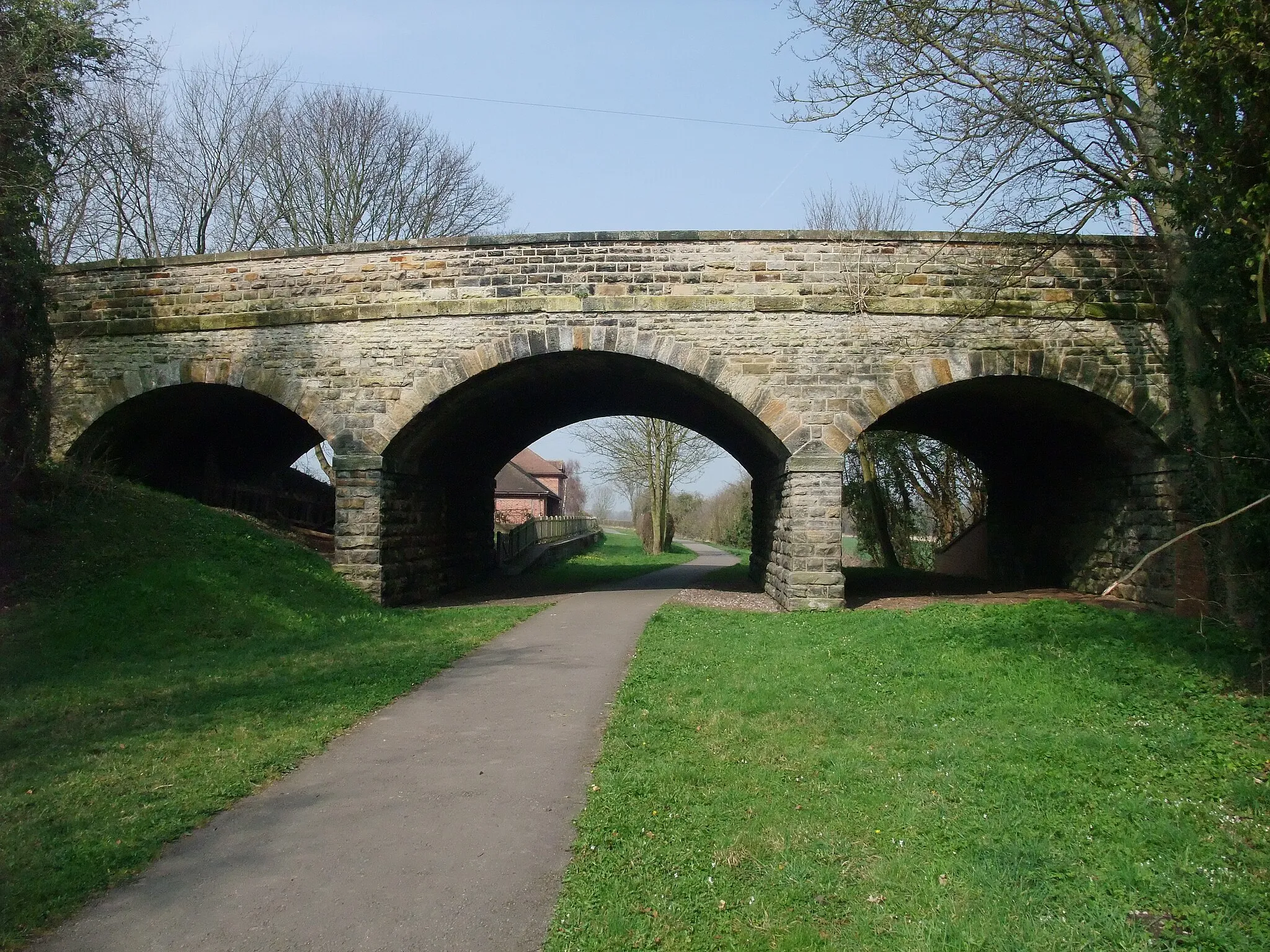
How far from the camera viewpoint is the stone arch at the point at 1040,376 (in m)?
11.1

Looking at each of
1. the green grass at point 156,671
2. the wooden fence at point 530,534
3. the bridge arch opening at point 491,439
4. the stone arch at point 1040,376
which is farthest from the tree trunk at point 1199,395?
the wooden fence at point 530,534

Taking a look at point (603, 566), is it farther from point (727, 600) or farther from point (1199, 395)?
point (1199, 395)

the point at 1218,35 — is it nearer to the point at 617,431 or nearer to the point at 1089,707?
the point at 1089,707

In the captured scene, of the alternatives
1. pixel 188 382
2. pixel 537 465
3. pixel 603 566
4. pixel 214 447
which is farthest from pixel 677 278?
pixel 537 465

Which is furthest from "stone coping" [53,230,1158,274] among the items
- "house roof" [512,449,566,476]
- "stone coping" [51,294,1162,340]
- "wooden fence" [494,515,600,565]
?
"house roof" [512,449,566,476]

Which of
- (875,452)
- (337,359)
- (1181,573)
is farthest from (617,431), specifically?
(1181,573)

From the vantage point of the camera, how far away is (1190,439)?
29.9 ft

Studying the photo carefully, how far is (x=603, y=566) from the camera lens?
1034 inches

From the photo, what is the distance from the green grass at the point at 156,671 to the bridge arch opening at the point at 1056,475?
25.1 feet

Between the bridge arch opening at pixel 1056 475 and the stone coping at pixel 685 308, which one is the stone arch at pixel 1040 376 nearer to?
the bridge arch opening at pixel 1056 475

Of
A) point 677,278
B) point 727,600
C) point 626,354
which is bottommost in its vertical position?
point 727,600

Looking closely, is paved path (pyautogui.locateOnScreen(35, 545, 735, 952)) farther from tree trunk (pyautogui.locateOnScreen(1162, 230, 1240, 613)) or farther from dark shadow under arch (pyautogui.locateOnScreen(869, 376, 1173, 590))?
dark shadow under arch (pyautogui.locateOnScreen(869, 376, 1173, 590))

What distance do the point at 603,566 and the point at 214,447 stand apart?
42.8ft

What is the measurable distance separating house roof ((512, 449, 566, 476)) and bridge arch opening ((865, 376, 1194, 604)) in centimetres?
4476
